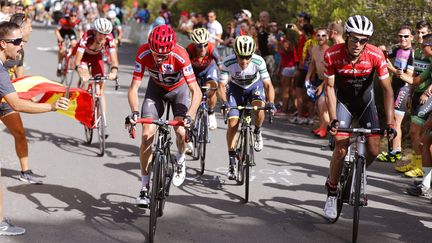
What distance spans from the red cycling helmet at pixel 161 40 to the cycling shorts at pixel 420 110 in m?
3.99

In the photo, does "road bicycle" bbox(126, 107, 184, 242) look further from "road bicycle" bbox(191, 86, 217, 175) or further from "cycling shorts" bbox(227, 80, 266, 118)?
"road bicycle" bbox(191, 86, 217, 175)

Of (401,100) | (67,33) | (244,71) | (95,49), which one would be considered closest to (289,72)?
(401,100)

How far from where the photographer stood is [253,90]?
9945 millimetres

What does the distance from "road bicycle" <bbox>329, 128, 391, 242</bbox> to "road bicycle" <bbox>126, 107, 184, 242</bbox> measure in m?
1.76

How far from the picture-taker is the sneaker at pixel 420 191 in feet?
30.4

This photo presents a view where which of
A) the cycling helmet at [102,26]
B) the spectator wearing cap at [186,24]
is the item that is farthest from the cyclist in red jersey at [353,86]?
the spectator wearing cap at [186,24]

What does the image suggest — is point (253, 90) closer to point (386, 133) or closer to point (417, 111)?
point (417, 111)

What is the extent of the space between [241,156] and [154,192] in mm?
2438

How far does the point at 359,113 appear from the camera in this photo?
8.09 meters

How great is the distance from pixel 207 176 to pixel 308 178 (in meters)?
1.44

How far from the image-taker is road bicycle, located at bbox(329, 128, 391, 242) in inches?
275

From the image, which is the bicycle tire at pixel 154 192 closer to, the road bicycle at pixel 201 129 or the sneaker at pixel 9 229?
the sneaker at pixel 9 229

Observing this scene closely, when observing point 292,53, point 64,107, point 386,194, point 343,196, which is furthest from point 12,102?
point 292,53

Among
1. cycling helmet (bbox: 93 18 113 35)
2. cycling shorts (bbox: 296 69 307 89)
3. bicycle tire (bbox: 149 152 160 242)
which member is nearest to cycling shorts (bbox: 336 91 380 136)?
bicycle tire (bbox: 149 152 160 242)
